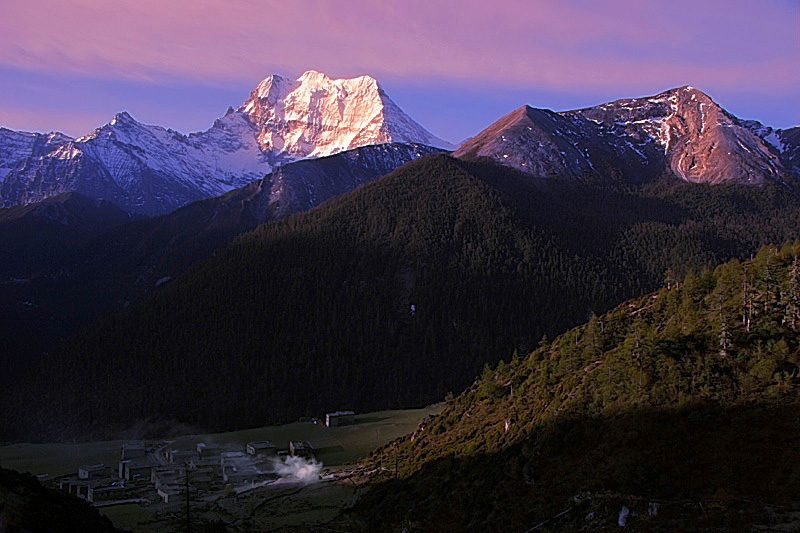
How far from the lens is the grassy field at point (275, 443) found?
352 ft

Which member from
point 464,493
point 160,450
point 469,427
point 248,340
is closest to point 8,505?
point 464,493

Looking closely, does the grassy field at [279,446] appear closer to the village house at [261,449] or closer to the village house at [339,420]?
the village house at [339,420]

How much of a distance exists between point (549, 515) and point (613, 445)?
28.3ft

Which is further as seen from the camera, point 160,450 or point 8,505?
point 160,450

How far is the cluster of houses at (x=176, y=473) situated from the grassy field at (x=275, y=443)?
4088mm

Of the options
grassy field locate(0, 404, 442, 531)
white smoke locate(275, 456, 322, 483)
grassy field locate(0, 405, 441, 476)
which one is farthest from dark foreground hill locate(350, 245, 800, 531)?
grassy field locate(0, 405, 441, 476)

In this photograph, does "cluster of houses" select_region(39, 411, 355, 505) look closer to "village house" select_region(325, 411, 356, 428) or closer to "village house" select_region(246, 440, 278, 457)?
"village house" select_region(246, 440, 278, 457)

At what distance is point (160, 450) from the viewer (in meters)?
117

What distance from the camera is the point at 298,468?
9469 cm

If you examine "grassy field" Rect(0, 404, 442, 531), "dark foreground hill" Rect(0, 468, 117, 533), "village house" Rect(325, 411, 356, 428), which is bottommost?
"grassy field" Rect(0, 404, 442, 531)

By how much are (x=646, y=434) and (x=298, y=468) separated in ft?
181

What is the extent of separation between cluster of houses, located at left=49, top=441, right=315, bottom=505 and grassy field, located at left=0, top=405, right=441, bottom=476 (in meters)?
4.09

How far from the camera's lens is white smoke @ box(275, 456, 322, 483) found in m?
89.4

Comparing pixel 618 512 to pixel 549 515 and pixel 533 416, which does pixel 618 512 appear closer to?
pixel 549 515
